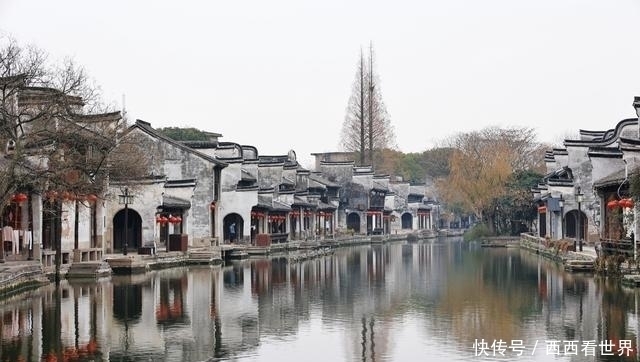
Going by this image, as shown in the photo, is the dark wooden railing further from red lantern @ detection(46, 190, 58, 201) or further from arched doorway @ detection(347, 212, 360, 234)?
arched doorway @ detection(347, 212, 360, 234)

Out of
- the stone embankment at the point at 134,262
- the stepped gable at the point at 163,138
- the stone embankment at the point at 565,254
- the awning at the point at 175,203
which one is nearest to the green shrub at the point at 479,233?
the stone embankment at the point at 565,254

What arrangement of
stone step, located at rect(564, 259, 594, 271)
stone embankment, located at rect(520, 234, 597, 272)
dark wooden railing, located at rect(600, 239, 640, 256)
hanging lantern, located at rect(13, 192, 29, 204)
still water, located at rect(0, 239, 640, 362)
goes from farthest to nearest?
stone embankment, located at rect(520, 234, 597, 272) < stone step, located at rect(564, 259, 594, 271) < dark wooden railing, located at rect(600, 239, 640, 256) < hanging lantern, located at rect(13, 192, 29, 204) < still water, located at rect(0, 239, 640, 362)

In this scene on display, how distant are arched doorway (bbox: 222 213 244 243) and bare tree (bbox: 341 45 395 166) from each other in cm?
3983

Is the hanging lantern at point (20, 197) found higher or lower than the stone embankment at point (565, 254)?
higher

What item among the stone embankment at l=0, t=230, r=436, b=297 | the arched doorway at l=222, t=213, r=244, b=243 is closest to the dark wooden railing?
the stone embankment at l=0, t=230, r=436, b=297

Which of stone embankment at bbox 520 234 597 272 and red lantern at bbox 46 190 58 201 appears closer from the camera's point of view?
red lantern at bbox 46 190 58 201

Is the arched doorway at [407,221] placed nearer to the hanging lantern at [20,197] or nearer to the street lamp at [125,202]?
the street lamp at [125,202]

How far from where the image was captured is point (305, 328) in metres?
22.1

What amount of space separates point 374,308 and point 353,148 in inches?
3185

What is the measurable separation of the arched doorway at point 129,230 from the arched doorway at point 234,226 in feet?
45.2

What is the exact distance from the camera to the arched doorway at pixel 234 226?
63.0m

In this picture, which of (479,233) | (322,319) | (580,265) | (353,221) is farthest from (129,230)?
(353,221)

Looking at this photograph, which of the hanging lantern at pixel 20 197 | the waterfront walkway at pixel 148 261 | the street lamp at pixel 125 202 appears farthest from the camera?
the street lamp at pixel 125 202

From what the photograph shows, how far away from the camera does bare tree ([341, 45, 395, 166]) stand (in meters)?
102
